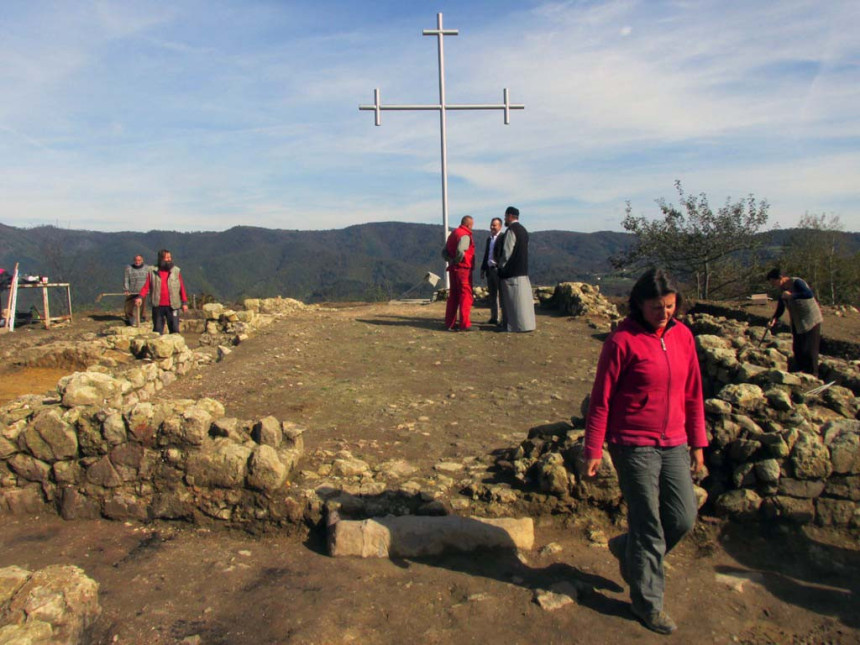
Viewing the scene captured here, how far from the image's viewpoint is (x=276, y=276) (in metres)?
116

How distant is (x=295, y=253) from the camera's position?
135m

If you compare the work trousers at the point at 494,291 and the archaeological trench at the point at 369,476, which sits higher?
the work trousers at the point at 494,291

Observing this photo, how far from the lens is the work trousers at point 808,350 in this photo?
6973mm

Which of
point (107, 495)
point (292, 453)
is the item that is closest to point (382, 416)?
point (292, 453)

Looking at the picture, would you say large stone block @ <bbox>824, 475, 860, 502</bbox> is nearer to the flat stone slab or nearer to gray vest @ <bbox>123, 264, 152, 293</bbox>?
the flat stone slab

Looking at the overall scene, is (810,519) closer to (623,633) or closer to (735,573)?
(735,573)

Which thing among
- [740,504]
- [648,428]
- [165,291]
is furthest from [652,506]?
[165,291]

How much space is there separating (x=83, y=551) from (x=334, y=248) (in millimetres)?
152385

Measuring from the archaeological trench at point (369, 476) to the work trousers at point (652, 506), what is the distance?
0.87 meters

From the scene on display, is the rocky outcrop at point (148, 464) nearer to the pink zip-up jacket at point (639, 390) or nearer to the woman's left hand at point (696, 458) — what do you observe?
the pink zip-up jacket at point (639, 390)

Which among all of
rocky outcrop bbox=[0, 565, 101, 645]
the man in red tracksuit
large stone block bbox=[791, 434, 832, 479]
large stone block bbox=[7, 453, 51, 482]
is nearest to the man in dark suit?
the man in red tracksuit

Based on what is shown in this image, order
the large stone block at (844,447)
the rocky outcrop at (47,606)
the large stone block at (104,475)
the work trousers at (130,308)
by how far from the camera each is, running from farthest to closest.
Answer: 1. the work trousers at (130,308)
2. the large stone block at (104,475)
3. the large stone block at (844,447)
4. the rocky outcrop at (47,606)

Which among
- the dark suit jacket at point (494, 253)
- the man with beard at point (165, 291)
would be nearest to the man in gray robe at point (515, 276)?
the dark suit jacket at point (494, 253)

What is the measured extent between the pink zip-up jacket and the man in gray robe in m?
7.33
